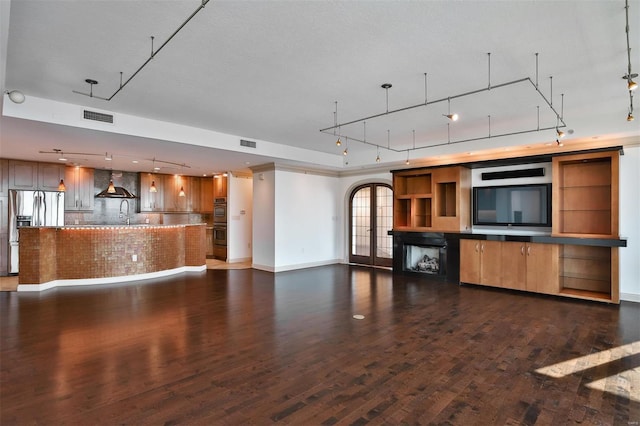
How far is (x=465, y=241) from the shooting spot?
23.6 feet

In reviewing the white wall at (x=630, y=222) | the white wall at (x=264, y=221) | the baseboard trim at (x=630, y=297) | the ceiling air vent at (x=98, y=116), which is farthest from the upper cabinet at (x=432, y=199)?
the ceiling air vent at (x=98, y=116)

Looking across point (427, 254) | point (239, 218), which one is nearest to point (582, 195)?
point (427, 254)

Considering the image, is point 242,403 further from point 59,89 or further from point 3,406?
point 59,89

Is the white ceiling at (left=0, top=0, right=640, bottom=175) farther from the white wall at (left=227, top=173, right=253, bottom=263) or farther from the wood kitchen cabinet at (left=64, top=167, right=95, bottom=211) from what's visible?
the white wall at (left=227, top=173, right=253, bottom=263)

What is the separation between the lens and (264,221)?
29.2 ft

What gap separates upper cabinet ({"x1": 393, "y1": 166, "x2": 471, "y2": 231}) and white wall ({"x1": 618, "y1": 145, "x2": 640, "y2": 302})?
257cm

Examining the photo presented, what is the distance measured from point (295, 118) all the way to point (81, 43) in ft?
10.1

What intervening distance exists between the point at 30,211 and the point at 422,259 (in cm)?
935

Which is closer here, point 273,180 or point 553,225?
point 553,225

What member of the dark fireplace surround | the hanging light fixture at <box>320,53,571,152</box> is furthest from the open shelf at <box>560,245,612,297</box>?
the hanging light fixture at <box>320,53,571,152</box>

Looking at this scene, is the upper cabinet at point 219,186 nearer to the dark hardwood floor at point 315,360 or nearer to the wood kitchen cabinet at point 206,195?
the wood kitchen cabinet at point 206,195

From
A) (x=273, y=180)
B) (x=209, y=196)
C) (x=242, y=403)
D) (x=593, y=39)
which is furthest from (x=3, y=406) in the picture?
(x=209, y=196)

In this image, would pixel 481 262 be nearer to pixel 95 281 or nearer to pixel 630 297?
pixel 630 297

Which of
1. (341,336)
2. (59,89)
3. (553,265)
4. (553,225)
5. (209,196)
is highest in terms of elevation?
(59,89)
